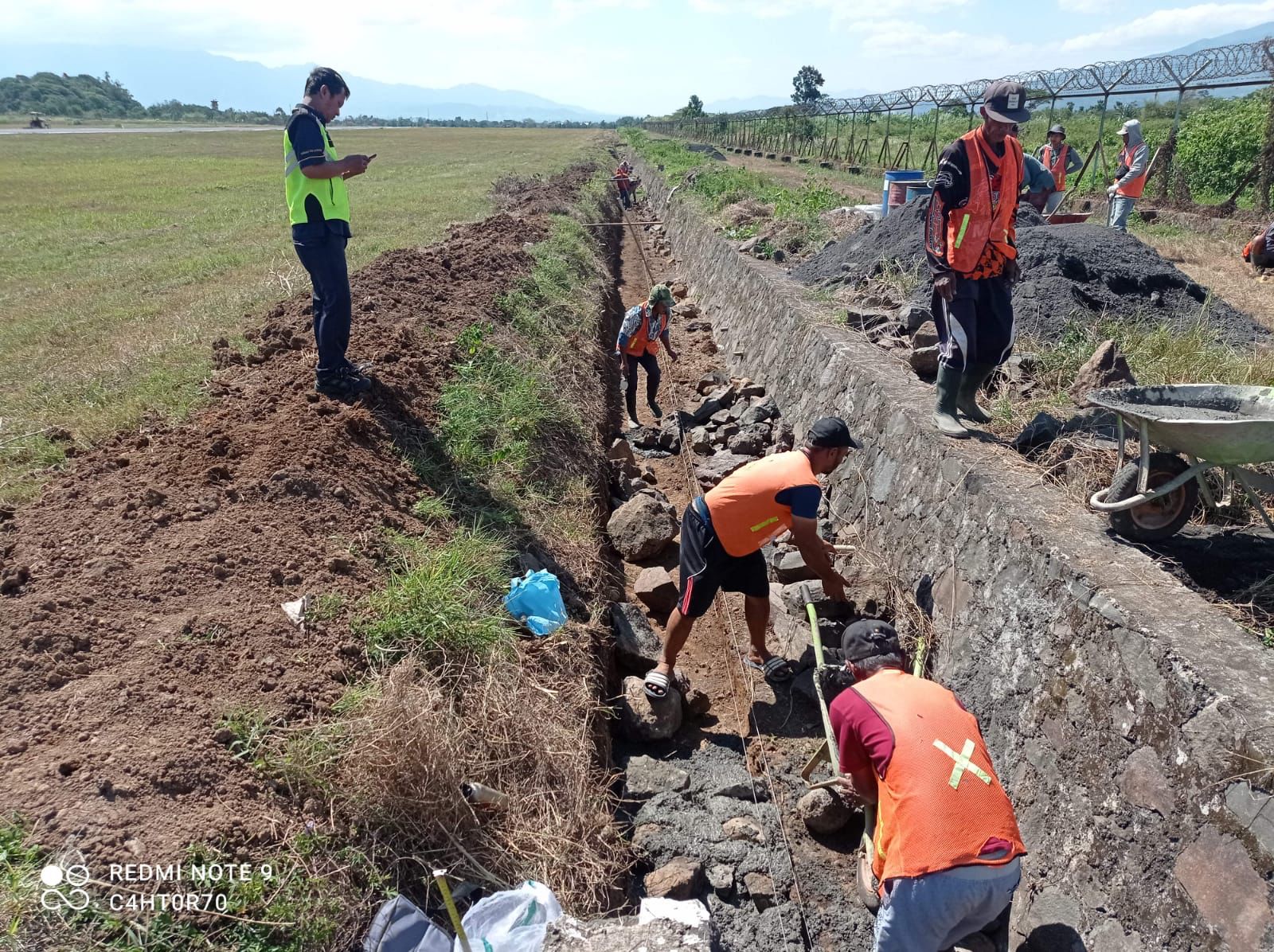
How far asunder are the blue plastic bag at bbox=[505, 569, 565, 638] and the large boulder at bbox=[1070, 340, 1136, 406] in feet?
11.8

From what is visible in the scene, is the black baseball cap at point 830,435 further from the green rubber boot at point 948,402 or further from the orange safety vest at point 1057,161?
the orange safety vest at point 1057,161

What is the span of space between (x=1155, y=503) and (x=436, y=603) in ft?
11.4

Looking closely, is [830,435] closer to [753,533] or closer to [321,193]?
[753,533]

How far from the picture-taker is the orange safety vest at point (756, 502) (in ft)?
14.5

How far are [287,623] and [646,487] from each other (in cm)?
433

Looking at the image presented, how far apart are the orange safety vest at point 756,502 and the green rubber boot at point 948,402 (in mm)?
1218

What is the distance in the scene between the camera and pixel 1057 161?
11.5 meters

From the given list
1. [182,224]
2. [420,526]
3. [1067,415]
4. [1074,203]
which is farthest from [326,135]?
[1074,203]

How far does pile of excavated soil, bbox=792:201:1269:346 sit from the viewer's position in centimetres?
679

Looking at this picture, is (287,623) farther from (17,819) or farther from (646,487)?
(646,487)

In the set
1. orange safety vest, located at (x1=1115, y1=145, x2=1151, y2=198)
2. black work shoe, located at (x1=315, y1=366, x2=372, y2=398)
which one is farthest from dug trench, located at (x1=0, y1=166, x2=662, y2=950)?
orange safety vest, located at (x1=1115, y1=145, x2=1151, y2=198)

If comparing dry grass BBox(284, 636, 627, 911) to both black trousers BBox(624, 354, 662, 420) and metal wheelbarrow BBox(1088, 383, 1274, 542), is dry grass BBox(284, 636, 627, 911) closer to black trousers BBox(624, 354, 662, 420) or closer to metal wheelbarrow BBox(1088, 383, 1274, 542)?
metal wheelbarrow BBox(1088, 383, 1274, 542)

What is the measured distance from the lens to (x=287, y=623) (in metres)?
3.77

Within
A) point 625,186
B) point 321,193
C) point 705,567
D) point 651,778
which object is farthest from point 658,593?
point 625,186
